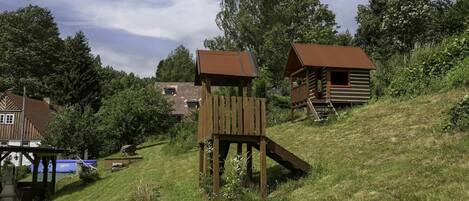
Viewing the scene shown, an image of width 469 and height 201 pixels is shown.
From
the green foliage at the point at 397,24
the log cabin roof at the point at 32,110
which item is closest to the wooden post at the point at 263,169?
the green foliage at the point at 397,24

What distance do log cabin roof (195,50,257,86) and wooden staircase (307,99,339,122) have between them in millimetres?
10321

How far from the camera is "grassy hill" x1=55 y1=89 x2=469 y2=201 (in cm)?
1429

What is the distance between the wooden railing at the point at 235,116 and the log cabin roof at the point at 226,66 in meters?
1.12

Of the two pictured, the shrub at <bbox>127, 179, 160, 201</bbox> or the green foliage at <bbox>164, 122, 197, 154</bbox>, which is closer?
the shrub at <bbox>127, 179, 160, 201</bbox>

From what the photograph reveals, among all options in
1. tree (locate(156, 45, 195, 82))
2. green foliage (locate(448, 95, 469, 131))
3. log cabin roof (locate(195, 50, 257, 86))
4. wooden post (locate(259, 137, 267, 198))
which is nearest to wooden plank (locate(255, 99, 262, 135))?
wooden post (locate(259, 137, 267, 198))

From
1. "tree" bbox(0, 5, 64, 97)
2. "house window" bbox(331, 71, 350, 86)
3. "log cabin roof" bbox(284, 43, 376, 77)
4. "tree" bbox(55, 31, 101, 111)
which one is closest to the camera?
"log cabin roof" bbox(284, 43, 376, 77)

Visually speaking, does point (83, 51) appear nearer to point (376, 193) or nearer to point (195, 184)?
point (195, 184)

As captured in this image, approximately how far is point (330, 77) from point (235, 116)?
51.1 feet

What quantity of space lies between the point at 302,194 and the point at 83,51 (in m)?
60.1

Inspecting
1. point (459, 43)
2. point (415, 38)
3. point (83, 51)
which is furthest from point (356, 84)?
point (83, 51)

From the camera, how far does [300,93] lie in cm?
3422

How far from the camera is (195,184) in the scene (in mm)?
21781

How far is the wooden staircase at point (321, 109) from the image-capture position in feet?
100

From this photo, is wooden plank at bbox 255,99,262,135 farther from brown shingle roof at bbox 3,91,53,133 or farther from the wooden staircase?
brown shingle roof at bbox 3,91,53,133
